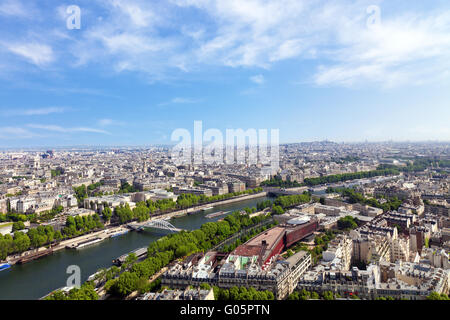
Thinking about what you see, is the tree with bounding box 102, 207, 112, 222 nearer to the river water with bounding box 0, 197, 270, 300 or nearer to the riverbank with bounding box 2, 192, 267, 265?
the riverbank with bounding box 2, 192, 267, 265

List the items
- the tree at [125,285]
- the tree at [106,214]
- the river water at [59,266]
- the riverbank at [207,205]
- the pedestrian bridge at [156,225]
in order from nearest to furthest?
the tree at [125,285], the river water at [59,266], the pedestrian bridge at [156,225], the tree at [106,214], the riverbank at [207,205]

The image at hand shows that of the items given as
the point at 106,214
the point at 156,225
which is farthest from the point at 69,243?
the point at 156,225

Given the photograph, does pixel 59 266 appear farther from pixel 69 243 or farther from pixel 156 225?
pixel 156 225

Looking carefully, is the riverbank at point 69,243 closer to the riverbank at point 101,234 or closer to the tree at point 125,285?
the riverbank at point 101,234

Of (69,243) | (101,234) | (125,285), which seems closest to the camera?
(125,285)

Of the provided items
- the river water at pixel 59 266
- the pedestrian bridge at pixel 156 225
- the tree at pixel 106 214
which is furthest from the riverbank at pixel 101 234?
the tree at pixel 106 214

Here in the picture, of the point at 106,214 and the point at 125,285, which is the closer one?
the point at 125,285

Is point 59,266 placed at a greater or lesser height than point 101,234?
lesser

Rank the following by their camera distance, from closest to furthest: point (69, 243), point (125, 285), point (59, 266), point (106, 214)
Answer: point (125, 285) < point (59, 266) < point (69, 243) < point (106, 214)

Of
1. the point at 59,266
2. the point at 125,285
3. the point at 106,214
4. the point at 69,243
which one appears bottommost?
the point at 59,266
